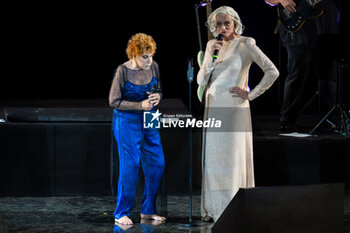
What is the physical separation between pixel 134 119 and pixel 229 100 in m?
0.71

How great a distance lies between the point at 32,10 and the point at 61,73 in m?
0.78

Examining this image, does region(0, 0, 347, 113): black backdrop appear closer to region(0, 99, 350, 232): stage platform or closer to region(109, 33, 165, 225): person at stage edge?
region(0, 99, 350, 232): stage platform

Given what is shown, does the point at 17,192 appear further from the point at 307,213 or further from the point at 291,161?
the point at 307,213

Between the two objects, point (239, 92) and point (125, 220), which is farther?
point (125, 220)

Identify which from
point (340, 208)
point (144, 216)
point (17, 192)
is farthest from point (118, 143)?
point (340, 208)

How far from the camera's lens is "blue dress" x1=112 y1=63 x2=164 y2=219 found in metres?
5.17

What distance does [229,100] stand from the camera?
5.12 m

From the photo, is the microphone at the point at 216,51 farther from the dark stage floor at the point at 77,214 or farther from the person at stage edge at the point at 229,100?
the dark stage floor at the point at 77,214

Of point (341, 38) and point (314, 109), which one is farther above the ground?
point (341, 38)

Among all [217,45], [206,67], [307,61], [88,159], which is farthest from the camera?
[307,61]

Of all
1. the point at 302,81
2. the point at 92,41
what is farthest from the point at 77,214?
the point at 92,41

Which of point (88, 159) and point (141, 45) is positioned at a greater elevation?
point (141, 45)

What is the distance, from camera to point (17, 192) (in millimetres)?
6227

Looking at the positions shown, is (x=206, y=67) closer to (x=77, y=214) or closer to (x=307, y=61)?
(x=77, y=214)
